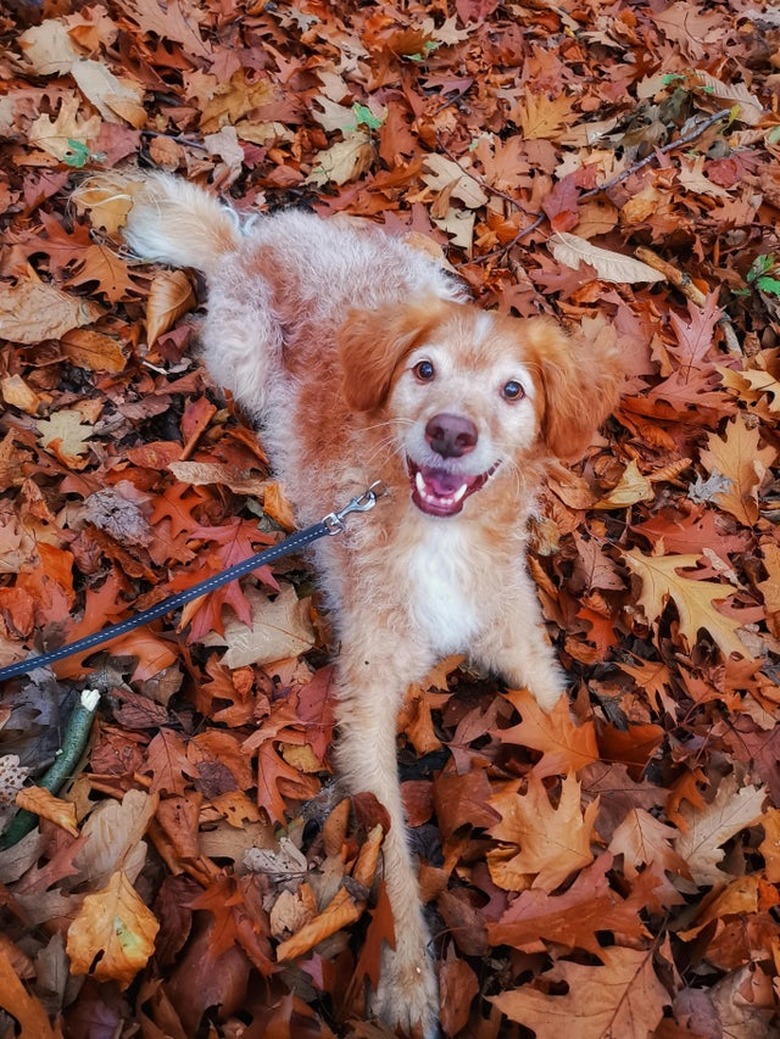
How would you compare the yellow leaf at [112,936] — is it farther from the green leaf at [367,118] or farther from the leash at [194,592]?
the green leaf at [367,118]

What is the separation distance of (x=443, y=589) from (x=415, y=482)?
0.58 metres

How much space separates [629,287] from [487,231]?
1003mm

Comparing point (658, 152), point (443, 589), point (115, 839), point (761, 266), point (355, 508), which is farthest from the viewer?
point (658, 152)

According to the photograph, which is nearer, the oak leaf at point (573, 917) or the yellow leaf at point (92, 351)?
the oak leaf at point (573, 917)

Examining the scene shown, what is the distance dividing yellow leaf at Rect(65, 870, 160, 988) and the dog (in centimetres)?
83

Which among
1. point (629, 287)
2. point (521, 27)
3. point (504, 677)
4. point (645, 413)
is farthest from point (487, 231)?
point (504, 677)

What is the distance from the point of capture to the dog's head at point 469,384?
2736 mm

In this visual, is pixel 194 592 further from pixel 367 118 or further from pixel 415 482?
pixel 367 118

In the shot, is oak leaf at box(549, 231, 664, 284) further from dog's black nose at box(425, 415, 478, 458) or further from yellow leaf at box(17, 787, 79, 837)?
yellow leaf at box(17, 787, 79, 837)

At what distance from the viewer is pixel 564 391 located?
290 centimetres

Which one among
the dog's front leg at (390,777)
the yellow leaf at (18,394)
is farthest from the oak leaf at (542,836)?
the yellow leaf at (18,394)

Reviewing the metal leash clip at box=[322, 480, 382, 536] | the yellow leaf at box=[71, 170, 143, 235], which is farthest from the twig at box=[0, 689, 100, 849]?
the yellow leaf at box=[71, 170, 143, 235]

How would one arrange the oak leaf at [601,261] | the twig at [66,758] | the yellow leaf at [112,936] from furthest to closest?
the oak leaf at [601,261], the twig at [66,758], the yellow leaf at [112,936]

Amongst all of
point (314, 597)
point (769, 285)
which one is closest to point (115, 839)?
point (314, 597)
